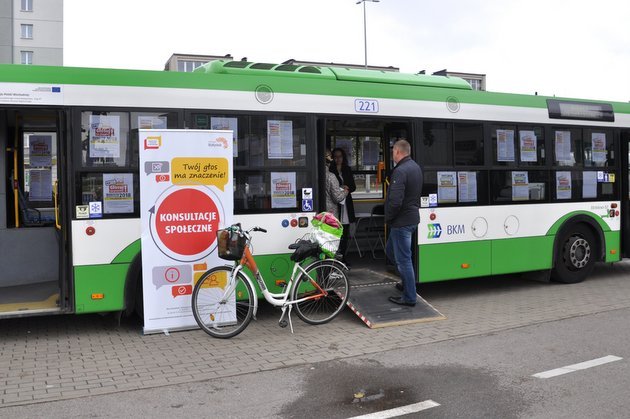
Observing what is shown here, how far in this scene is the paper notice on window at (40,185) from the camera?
24.8 ft

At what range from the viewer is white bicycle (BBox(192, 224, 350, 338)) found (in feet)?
20.6

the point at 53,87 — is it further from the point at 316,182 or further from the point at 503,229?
the point at 503,229

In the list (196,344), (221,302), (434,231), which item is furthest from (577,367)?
(196,344)

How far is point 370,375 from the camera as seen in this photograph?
5.20m

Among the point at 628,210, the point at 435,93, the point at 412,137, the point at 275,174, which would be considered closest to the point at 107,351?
the point at 275,174

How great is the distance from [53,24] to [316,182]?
50.2 meters

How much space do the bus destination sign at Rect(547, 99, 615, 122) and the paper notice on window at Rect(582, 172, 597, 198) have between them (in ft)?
2.84

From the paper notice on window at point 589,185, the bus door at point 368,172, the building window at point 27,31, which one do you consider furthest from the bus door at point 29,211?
the building window at point 27,31

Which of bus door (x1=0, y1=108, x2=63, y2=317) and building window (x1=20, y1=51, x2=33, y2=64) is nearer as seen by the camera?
bus door (x1=0, y1=108, x2=63, y2=317)

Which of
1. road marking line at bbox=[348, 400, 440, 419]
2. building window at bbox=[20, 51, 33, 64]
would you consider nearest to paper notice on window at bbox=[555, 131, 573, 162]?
road marking line at bbox=[348, 400, 440, 419]

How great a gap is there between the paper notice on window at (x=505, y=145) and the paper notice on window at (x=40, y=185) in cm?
604

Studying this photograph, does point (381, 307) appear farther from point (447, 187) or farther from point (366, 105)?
point (366, 105)

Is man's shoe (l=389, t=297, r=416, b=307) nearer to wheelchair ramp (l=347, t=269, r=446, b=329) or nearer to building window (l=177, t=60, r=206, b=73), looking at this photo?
wheelchair ramp (l=347, t=269, r=446, b=329)

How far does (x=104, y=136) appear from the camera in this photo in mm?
6242
